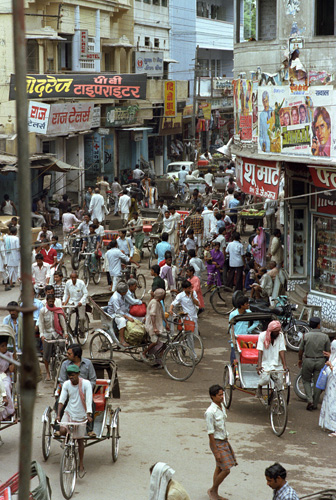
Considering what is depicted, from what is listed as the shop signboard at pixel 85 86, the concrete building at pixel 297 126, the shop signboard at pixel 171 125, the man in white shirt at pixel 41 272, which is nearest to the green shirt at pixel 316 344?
the concrete building at pixel 297 126

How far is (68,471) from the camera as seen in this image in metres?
7.98

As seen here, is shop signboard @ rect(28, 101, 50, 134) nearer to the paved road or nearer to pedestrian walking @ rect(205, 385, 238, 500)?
the paved road

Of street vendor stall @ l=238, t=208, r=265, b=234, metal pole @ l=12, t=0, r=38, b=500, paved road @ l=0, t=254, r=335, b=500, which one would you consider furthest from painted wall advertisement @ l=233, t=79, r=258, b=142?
metal pole @ l=12, t=0, r=38, b=500

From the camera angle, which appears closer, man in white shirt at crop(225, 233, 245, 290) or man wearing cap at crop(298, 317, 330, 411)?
man wearing cap at crop(298, 317, 330, 411)

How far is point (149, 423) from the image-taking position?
10.1 metres

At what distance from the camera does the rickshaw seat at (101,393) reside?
347 inches

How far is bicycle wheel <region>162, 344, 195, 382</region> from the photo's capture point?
39.0 ft

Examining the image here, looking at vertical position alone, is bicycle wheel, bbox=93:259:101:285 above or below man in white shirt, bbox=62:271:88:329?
below

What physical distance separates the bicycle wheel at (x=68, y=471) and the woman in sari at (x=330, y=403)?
11.2 ft

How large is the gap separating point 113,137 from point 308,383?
26876 millimetres

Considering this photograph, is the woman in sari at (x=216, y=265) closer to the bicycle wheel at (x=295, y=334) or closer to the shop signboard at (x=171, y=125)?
the bicycle wheel at (x=295, y=334)

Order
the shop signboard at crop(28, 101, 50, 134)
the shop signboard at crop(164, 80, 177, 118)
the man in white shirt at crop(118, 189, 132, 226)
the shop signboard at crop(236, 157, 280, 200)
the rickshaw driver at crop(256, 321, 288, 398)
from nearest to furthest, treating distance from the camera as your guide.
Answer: the rickshaw driver at crop(256, 321, 288, 398)
the shop signboard at crop(236, 157, 280, 200)
the man in white shirt at crop(118, 189, 132, 226)
the shop signboard at crop(28, 101, 50, 134)
the shop signboard at crop(164, 80, 177, 118)

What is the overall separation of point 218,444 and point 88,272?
10394 mm

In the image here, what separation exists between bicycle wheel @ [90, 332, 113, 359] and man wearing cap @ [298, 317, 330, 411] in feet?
9.93
